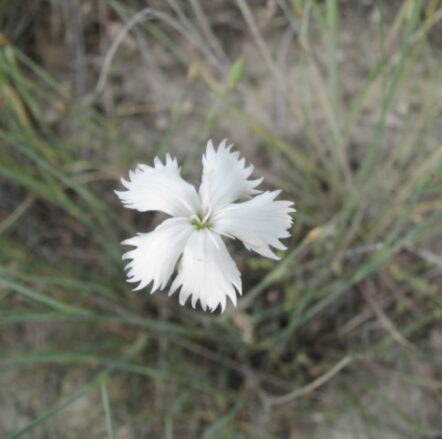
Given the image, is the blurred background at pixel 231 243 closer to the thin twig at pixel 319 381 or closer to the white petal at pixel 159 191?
the thin twig at pixel 319 381

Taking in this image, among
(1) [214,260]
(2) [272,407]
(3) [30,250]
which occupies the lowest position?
(1) [214,260]

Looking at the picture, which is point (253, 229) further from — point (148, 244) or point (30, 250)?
point (30, 250)

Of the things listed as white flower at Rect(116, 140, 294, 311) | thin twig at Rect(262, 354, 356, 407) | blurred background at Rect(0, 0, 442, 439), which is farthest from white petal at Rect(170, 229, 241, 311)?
blurred background at Rect(0, 0, 442, 439)

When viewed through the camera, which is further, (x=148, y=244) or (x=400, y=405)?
(x=400, y=405)

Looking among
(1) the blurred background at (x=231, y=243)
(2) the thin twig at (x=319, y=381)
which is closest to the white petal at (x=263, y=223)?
(2) the thin twig at (x=319, y=381)

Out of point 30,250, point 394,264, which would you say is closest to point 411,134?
point 394,264

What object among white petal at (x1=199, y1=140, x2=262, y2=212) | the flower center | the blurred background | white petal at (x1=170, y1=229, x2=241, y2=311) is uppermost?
the blurred background

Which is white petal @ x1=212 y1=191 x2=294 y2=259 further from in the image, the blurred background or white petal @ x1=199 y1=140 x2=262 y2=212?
the blurred background
